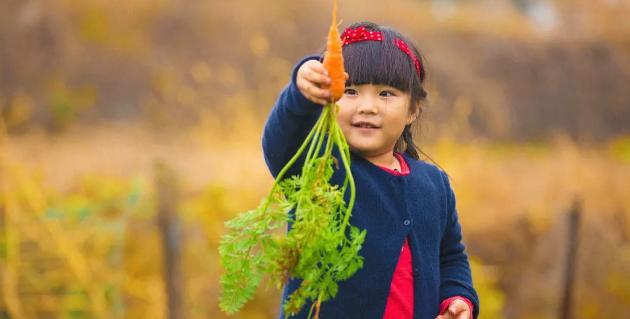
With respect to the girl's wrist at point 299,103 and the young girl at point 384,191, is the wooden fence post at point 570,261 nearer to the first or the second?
the young girl at point 384,191

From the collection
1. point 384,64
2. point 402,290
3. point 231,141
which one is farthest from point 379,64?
point 231,141

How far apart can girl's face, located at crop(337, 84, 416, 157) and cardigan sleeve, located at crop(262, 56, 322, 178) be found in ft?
0.50

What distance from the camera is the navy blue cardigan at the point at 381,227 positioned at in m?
1.88

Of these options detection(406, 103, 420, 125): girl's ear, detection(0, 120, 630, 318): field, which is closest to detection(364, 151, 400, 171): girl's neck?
detection(406, 103, 420, 125): girl's ear

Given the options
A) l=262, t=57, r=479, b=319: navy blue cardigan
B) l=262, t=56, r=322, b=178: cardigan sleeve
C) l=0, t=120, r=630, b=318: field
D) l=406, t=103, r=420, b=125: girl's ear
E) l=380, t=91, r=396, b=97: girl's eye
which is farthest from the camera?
l=0, t=120, r=630, b=318: field

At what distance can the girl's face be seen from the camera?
6.41 feet

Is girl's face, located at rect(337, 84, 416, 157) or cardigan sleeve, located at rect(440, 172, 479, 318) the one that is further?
cardigan sleeve, located at rect(440, 172, 479, 318)

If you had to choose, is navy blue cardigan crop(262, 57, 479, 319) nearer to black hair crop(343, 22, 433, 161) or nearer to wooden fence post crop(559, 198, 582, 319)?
black hair crop(343, 22, 433, 161)

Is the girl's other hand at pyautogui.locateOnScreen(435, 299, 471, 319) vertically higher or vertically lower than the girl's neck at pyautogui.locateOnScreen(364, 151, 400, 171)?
lower

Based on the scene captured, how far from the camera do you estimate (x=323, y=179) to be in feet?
5.58

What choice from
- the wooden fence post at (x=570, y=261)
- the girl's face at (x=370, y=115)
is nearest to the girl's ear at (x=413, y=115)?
the girl's face at (x=370, y=115)

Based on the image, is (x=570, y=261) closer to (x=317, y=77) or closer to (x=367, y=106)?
(x=367, y=106)

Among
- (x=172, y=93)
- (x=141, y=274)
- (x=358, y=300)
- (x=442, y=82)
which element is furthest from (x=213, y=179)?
(x=358, y=300)

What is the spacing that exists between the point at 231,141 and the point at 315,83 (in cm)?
512
